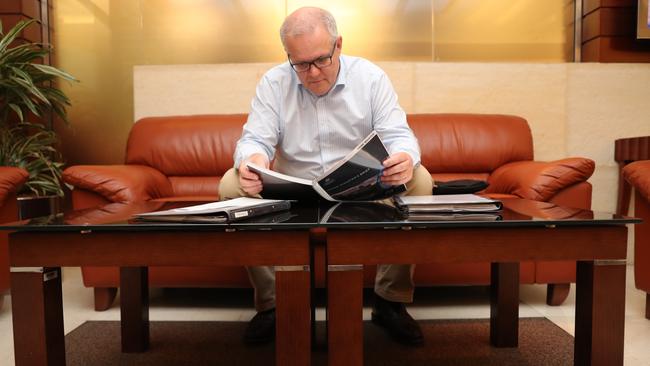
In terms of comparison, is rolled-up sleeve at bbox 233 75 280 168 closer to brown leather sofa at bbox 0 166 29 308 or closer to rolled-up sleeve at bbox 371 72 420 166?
rolled-up sleeve at bbox 371 72 420 166

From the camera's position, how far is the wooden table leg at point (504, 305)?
4.13ft

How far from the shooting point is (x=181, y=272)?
5.68ft

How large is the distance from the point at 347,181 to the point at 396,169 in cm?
15

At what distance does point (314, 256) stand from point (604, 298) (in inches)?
21.6

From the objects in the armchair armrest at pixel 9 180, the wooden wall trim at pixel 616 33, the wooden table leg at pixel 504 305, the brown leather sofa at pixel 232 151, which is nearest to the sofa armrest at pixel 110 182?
the brown leather sofa at pixel 232 151

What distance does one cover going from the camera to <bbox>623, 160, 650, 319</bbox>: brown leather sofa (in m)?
1.51

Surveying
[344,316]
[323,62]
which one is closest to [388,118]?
[323,62]

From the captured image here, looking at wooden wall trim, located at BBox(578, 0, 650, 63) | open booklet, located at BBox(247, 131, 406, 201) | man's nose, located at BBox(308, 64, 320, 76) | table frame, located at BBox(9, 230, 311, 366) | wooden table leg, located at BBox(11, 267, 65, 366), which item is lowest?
wooden table leg, located at BBox(11, 267, 65, 366)

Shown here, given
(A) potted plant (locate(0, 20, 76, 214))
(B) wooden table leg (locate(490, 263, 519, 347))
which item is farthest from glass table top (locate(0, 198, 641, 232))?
(A) potted plant (locate(0, 20, 76, 214))

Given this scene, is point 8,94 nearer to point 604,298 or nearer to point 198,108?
point 198,108

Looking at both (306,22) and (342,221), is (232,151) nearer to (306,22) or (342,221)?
(306,22)

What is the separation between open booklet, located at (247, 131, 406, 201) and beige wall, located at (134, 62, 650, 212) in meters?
1.54

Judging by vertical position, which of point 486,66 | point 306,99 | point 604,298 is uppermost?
point 486,66

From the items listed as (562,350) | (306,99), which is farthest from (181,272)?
(562,350)
